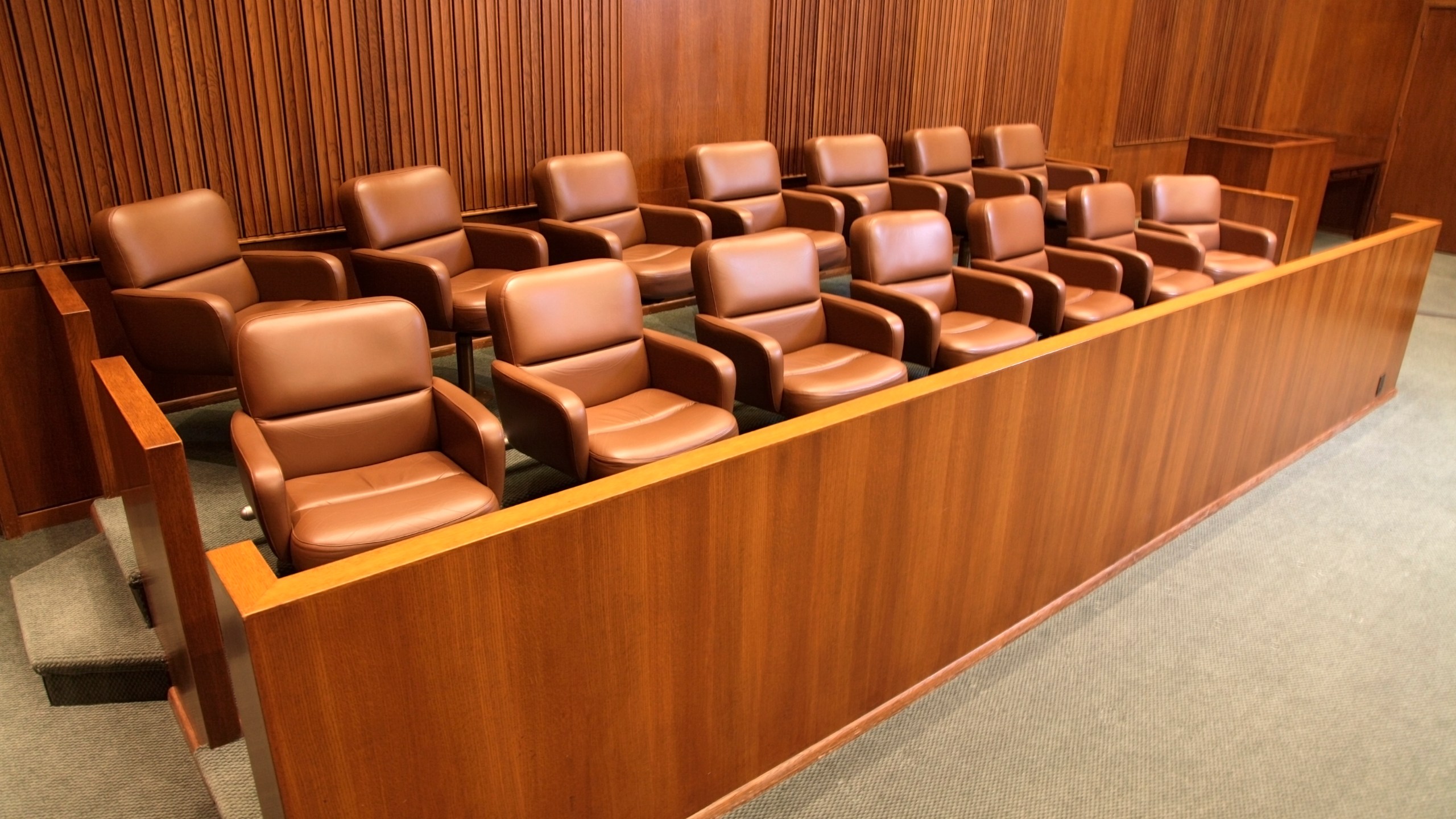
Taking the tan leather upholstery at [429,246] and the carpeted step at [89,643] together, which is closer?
the carpeted step at [89,643]

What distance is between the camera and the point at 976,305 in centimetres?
396

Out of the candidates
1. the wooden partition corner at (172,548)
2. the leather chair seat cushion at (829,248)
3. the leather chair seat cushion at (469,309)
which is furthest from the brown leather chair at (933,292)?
the wooden partition corner at (172,548)

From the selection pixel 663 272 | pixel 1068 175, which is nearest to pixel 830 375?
pixel 663 272

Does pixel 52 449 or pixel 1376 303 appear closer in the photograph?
pixel 52 449

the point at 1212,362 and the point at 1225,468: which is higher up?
the point at 1212,362

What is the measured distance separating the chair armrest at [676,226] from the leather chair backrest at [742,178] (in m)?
0.20

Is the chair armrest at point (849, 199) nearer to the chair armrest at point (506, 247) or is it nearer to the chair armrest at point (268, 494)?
the chair armrest at point (506, 247)

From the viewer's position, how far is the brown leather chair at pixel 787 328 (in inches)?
120

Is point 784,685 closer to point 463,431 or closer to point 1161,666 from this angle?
point 463,431

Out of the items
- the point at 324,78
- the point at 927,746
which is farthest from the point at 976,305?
the point at 324,78

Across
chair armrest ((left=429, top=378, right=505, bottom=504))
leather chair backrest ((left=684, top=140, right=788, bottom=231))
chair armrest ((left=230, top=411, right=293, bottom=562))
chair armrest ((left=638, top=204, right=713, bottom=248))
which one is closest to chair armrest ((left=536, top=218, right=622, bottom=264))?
chair armrest ((left=638, top=204, right=713, bottom=248))

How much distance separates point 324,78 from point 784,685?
9.06ft

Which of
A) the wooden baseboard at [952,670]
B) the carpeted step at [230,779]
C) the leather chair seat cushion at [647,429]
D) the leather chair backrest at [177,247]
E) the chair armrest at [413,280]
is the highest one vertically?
the leather chair backrest at [177,247]

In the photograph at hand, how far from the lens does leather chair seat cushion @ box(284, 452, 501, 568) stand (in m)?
2.13
